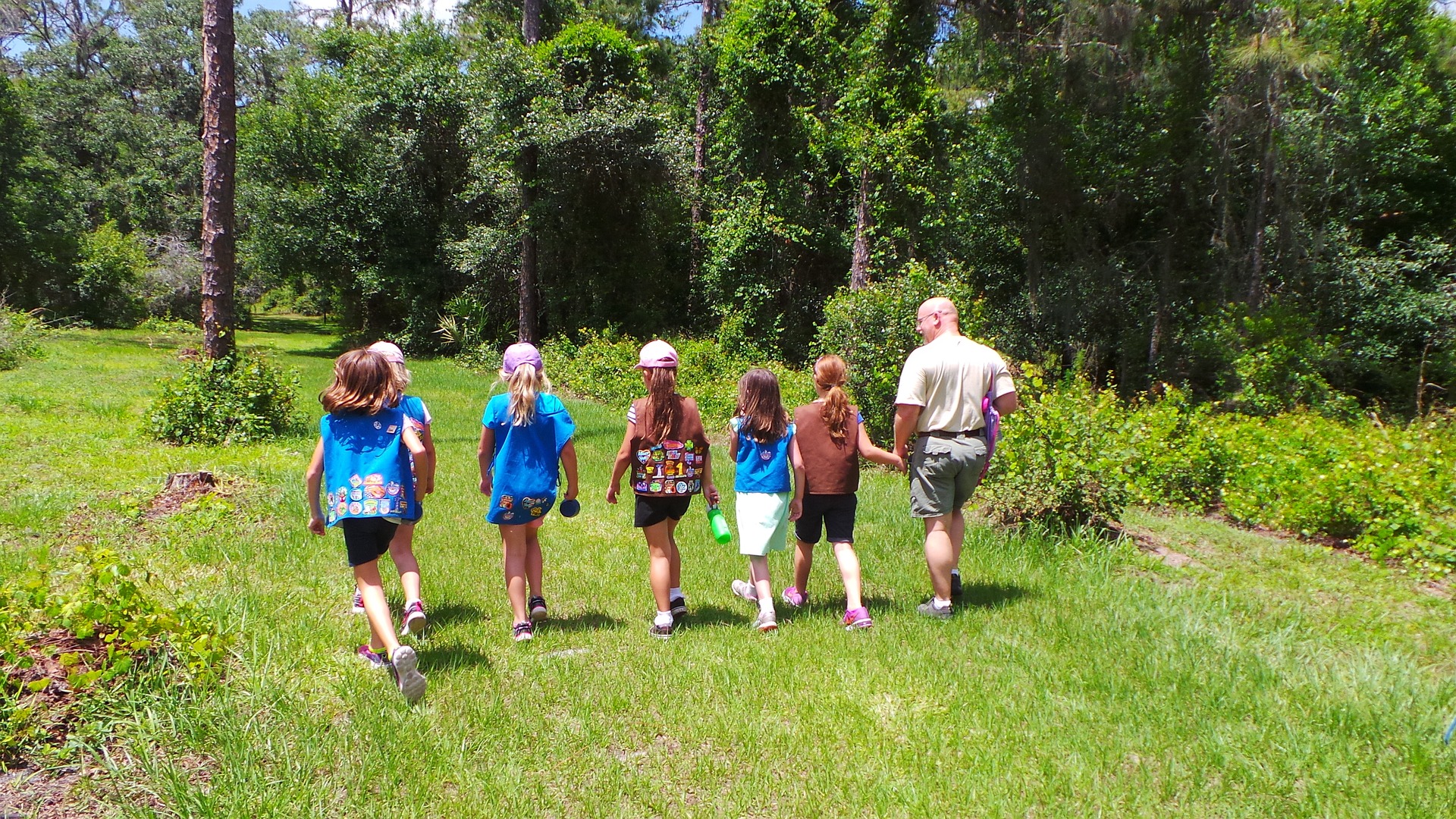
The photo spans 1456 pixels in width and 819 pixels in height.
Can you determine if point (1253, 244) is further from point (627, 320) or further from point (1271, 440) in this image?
point (627, 320)

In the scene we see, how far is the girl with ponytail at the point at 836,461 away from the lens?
5.33 m

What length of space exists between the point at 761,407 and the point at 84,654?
3589mm

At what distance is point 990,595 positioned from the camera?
5.98 m

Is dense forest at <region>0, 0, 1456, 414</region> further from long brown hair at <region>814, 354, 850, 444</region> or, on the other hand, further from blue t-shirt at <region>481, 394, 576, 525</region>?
blue t-shirt at <region>481, 394, 576, 525</region>

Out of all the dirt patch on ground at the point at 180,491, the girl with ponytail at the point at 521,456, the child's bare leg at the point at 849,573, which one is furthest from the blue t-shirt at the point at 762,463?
the dirt patch on ground at the point at 180,491

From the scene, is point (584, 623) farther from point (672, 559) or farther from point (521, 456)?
point (521, 456)

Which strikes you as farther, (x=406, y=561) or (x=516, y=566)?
(x=516, y=566)

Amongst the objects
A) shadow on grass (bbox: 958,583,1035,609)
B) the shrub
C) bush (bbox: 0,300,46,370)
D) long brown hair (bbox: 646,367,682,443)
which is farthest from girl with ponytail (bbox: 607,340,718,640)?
bush (bbox: 0,300,46,370)

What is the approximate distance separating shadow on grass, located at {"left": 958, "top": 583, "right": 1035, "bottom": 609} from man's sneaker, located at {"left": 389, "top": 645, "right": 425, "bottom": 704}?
3476 millimetres

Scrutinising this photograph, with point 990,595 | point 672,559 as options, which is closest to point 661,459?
point 672,559

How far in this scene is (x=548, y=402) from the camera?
16.4 feet

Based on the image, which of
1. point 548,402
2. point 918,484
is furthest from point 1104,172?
point 548,402

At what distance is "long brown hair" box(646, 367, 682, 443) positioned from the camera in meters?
5.04

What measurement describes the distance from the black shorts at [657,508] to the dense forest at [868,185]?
8.95 meters
